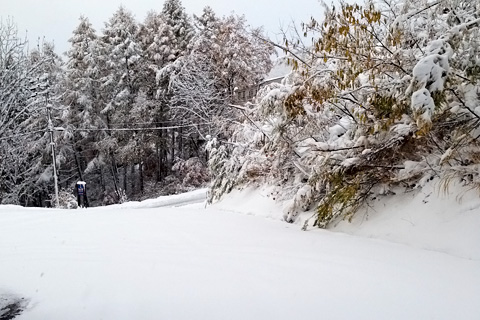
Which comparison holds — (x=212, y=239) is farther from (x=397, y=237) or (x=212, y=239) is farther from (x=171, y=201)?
(x=171, y=201)

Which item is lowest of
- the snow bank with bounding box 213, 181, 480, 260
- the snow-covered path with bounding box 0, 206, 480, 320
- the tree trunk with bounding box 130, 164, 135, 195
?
the snow-covered path with bounding box 0, 206, 480, 320

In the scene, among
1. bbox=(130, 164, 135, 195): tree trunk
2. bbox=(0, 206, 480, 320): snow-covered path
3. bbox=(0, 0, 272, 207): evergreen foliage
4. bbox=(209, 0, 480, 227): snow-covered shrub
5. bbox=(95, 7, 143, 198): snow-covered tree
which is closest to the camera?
bbox=(0, 206, 480, 320): snow-covered path

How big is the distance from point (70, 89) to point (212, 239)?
22813 millimetres

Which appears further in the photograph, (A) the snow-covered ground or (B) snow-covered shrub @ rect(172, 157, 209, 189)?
(B) snow-covered shrub @ rect(172, 157, 209, 189)

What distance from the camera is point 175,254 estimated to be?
323cm

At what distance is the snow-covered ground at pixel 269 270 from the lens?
208 centimetres

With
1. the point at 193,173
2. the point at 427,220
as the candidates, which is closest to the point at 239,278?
the point at 427,220

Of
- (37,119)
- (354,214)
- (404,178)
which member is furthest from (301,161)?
(37,119)

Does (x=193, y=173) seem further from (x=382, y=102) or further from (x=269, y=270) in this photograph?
(x=269, y=270)

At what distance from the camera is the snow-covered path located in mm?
2047

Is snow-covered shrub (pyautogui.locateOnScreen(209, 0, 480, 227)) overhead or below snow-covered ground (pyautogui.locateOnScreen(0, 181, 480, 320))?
overhead

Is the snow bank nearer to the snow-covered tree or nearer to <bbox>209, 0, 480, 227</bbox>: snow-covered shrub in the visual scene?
<bbox>209, 0, 480, 227</bbox>: snow-covered shrub

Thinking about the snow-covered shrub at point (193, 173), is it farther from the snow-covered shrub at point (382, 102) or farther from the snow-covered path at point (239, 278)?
the snow-covered path at point (239, 278)

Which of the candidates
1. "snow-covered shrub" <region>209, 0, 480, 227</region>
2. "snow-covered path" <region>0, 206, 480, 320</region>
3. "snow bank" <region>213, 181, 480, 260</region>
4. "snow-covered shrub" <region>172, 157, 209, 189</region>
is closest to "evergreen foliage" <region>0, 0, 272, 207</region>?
"snow-covered shrub" <region>172, 157, 209, 189</region>
